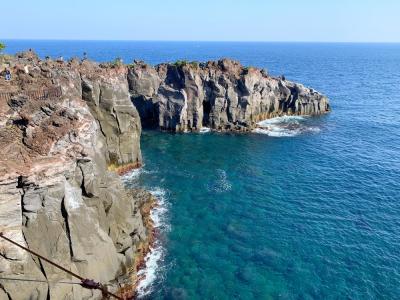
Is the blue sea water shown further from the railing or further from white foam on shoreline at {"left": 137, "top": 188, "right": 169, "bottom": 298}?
the railing

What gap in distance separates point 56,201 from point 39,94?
48.3 feet

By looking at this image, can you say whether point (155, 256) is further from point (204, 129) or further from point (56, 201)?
point (204, 129)

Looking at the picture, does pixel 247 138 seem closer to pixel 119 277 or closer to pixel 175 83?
pixel 175 83

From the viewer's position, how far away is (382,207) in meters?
59.2

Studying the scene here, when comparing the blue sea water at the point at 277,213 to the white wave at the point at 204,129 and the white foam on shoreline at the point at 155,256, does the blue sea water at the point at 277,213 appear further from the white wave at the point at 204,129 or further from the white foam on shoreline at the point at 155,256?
the white wave at the point at 204,129

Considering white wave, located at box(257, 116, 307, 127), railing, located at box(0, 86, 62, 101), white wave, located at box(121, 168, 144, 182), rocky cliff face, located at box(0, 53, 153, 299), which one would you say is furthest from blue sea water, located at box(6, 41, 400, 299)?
railing, located at box(0, 86, 62, 101)

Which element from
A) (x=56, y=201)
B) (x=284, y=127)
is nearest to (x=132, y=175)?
(x=56, y=201)

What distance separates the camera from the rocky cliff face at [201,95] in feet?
324

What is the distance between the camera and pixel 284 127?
10569 cm

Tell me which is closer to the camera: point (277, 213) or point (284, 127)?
point (277, 213)

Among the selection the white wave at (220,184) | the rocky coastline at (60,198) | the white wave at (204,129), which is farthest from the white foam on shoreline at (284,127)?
the rocky coastline at (60,198)

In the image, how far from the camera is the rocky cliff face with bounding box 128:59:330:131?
324 feet

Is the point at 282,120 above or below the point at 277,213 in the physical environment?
above

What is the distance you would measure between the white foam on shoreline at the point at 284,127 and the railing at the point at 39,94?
2553 inches
